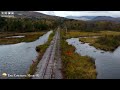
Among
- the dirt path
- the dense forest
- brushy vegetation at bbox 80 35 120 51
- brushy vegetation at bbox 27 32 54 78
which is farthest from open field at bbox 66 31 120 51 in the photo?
brushy vegetation at bbox 27 32 54 78

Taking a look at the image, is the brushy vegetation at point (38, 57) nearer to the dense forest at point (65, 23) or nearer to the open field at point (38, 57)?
the open field at point (38, 57)

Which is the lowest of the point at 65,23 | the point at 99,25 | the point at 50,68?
the point at 50,68

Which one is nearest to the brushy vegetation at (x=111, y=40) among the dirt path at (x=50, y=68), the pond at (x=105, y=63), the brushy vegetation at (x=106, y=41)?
the brushy vegetation at (x=106, y=41)

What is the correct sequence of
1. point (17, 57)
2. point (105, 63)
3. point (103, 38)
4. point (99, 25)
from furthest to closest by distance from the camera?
point (105, 63), point (17, 57), point (103, 38), point (99, 25)

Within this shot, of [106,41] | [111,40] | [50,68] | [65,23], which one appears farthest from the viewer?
[106,41]

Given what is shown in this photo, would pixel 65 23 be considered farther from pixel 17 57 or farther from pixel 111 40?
pixel 17 57

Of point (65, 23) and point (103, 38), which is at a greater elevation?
point (103, 38)

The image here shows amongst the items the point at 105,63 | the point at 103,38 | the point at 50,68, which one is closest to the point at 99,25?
the point at 103,38

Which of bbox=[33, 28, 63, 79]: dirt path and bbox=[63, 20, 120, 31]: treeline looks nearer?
bbox=[33, 28, 63, 79]: dirt path

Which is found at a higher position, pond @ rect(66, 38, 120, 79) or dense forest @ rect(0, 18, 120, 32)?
dense forest @ rect(0, 18, 120, 32)

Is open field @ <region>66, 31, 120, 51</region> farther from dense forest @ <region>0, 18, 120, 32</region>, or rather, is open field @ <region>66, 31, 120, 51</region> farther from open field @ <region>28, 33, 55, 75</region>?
open field @ <region>28, 33, 55, 75</region>
